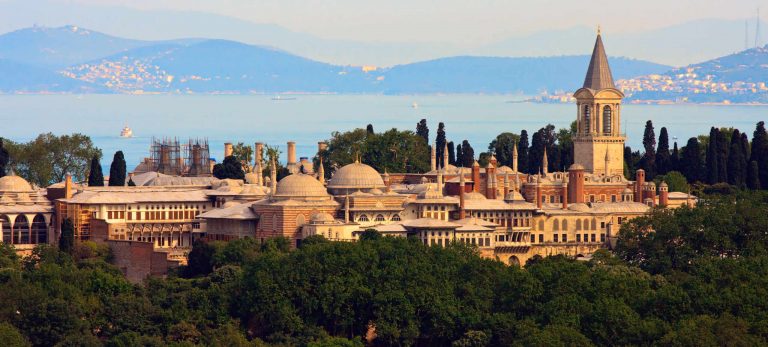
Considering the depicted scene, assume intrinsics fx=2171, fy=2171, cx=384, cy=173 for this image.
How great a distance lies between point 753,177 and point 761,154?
203 cm

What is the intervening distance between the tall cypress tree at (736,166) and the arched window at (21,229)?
3331 cm

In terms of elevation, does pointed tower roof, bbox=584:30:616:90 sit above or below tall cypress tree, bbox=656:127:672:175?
above

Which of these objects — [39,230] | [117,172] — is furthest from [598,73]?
[39,230]

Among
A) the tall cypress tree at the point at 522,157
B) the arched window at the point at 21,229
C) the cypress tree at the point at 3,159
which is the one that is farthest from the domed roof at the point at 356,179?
the tall cypress tree at the point at 522,157

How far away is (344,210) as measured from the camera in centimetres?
8075

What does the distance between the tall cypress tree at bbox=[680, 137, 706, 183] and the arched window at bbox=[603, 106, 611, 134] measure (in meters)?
5.81

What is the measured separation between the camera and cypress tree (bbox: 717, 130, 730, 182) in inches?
3900

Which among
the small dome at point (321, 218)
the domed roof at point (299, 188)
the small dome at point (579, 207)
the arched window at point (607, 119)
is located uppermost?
the arched window at point (607, 119)

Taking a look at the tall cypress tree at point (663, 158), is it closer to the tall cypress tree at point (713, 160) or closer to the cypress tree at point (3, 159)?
the tall cypress tree at point (713, 160)

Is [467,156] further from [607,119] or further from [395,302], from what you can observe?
[395,302]

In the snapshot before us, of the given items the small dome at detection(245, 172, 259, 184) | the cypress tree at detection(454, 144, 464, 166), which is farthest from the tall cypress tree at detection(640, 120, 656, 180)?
the small dome at detection(245, 172, 259, 184)

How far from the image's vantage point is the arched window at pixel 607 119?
96.5 metres

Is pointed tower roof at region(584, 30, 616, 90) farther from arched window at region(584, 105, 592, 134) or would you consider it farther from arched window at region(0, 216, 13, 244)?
arched window at region(0, 216, 13, 244)

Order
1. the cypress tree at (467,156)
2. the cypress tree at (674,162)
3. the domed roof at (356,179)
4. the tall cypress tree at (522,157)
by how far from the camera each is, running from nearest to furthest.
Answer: the domed roof at (356,179) → the cypress tree at (467,156) → the cypress tree at (674,162) → the tall cypress tree at (522,157)
